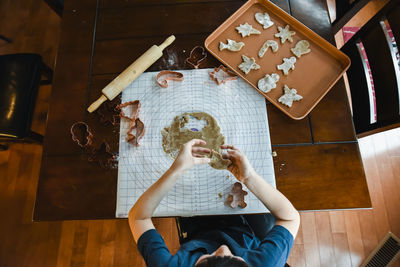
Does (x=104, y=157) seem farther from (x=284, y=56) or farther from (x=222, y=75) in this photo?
(x=284, y=56)

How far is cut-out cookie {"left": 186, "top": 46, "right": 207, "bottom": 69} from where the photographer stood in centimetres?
120

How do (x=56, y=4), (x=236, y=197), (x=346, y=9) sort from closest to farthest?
(x=236, y=197), (x=346, y=9), (x=56, y=4)

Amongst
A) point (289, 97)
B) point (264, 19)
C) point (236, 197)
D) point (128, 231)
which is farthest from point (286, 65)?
point (128, 231)

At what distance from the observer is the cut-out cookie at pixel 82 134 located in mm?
1114

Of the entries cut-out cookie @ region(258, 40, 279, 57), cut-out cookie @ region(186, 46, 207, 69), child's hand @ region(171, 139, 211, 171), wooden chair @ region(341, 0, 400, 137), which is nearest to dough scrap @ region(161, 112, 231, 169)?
child's hand @ region(171, 139, 211, 171)

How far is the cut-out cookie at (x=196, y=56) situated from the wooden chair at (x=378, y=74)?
2.36ft

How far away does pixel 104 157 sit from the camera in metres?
1.10

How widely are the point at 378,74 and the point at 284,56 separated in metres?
0.41

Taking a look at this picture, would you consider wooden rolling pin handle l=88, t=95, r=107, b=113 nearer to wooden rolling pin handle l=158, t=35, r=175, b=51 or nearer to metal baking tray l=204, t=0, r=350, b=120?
wooden rolling pin handle l=158, t=35, r=175, b=51

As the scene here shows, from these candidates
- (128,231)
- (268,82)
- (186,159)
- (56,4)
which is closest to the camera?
(186,159)

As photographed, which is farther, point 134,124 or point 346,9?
point 346,9

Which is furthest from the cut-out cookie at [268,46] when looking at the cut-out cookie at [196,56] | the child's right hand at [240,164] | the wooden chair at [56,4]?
the wooden chair at [56,4]

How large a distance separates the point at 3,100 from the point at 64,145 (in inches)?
25.9

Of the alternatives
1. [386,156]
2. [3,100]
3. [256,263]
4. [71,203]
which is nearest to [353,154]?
[256,263]
